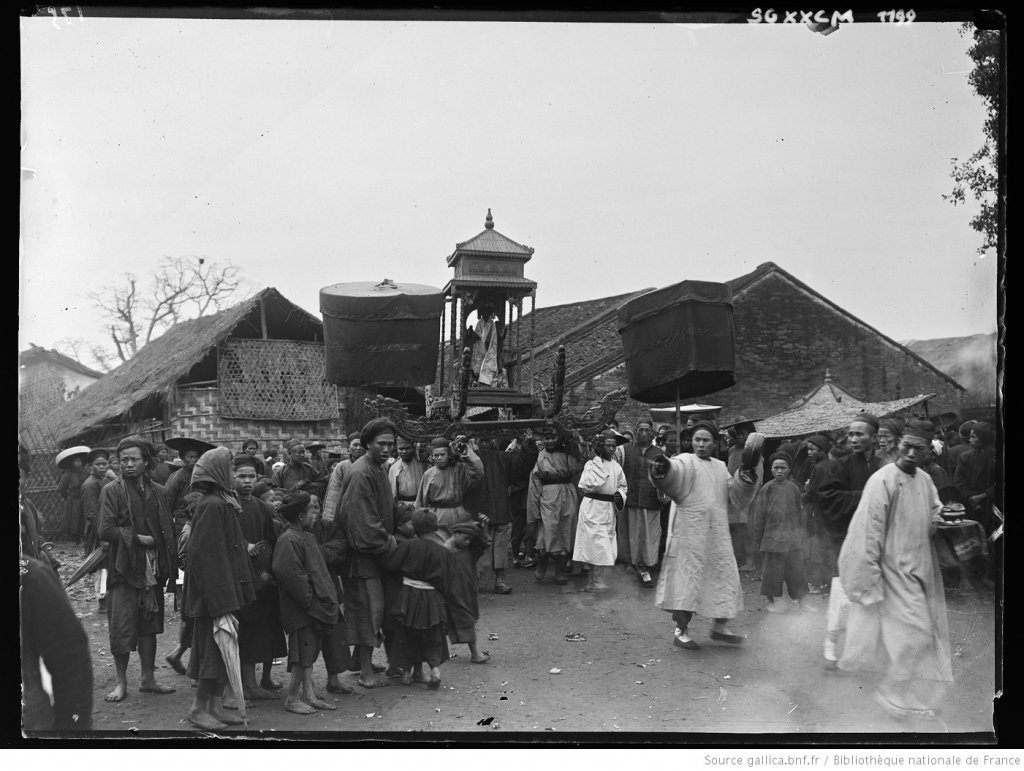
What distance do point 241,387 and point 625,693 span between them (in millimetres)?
6640

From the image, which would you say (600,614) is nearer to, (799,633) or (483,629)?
(483,629)

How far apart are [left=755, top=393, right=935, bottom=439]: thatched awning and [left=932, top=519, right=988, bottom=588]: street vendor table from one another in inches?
303

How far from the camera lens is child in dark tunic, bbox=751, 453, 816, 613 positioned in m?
8.20

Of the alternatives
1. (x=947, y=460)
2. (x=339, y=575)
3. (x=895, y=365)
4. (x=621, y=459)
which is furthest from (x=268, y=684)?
(x=895, y=365)

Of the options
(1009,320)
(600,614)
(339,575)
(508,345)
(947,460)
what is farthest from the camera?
(508,345)

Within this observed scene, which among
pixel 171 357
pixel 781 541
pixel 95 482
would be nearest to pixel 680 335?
pixel 781 541

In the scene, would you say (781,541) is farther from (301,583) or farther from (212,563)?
(212,563)

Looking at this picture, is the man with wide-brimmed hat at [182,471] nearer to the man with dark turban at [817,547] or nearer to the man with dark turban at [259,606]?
the man with dark turban at [259,606]

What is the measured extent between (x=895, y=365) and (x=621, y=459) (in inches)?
364

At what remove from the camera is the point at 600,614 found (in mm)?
8422

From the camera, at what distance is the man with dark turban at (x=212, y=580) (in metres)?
5.35

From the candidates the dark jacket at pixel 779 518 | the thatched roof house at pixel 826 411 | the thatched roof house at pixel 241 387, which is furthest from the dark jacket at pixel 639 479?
the thatched roof house at pixel 826 411

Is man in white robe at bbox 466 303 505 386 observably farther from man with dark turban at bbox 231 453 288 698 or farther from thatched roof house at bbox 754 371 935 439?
thatched roof house at bbox 754 371 935 439

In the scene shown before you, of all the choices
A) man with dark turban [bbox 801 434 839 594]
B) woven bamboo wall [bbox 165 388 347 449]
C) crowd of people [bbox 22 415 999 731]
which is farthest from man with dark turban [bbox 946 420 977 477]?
woven bamboo wall [bbox 165 388 347 449]
